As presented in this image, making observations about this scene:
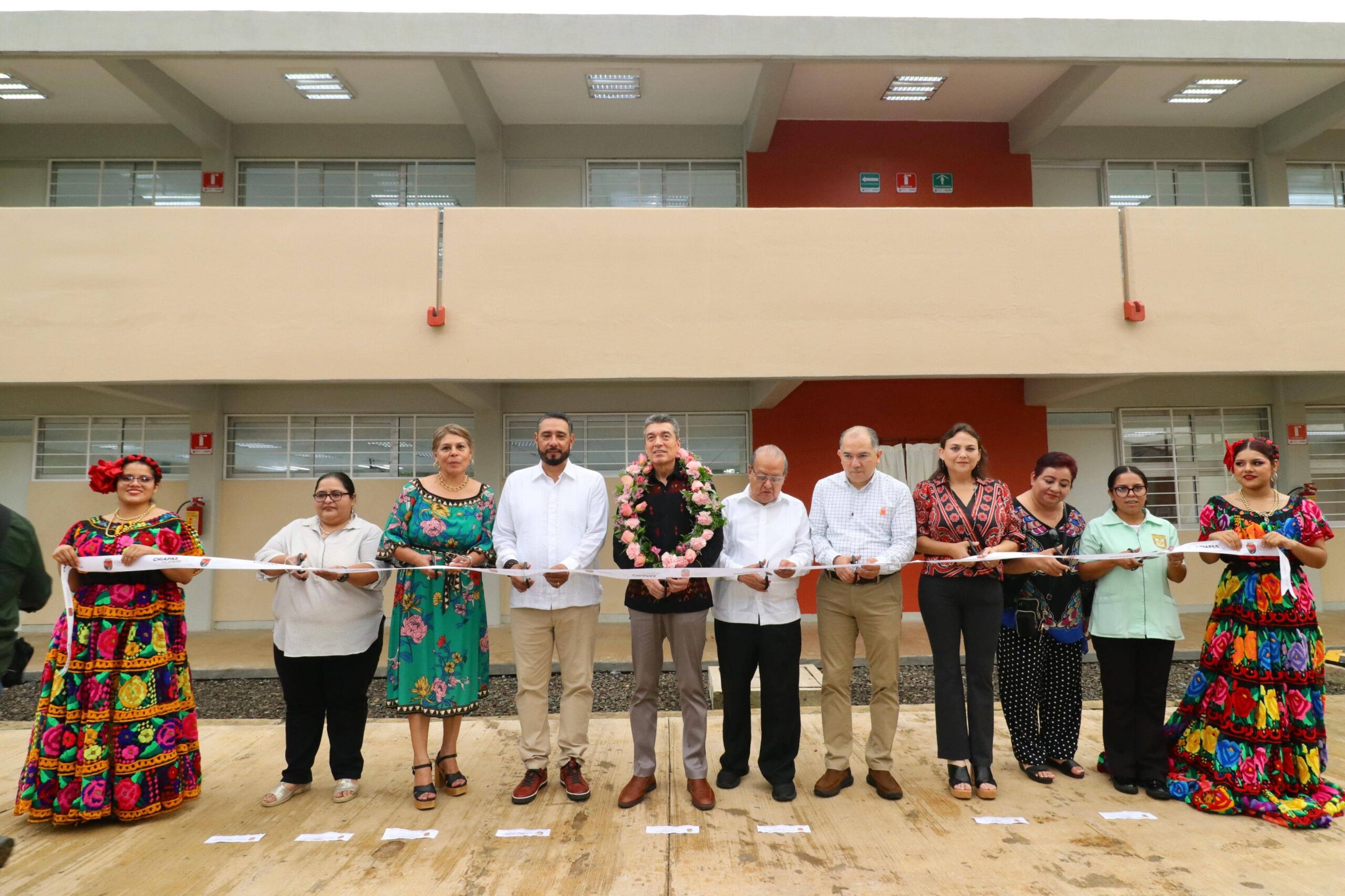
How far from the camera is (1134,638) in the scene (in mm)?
3602

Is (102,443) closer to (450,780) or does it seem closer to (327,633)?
(327,633)

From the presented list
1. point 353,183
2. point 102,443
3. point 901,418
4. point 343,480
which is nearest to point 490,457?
point 353,183

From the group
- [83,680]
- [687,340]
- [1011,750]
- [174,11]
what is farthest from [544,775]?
[174,11]

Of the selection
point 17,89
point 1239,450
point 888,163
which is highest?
point 17,89

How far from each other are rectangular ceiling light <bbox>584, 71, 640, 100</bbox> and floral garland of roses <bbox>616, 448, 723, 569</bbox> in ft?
18.0

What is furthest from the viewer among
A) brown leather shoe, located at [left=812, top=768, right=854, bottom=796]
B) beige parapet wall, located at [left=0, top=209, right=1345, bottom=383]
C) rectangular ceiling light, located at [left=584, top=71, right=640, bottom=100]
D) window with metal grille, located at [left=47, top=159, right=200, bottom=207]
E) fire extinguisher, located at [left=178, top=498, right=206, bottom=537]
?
window with metal grille, located at [left=47, top=159, right=200, bottom=207]

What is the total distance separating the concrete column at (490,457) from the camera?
8.45 m

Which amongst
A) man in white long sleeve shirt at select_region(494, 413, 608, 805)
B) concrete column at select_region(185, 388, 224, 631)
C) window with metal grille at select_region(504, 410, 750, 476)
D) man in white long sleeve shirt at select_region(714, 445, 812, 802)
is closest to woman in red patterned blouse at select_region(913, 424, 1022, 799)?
man in white long sleeve shirt at select_region(714, 445, 812, 802)

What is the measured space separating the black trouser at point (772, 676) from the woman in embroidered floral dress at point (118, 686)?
8.01 ft

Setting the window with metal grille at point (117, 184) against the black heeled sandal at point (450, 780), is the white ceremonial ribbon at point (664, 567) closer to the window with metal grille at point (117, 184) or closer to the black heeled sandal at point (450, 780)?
the black heeled sandal at point (450, 780)

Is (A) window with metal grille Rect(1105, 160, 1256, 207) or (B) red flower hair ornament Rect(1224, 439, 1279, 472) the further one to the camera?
(A) window with metal grille Rect(1105, 160, 1256, 207)

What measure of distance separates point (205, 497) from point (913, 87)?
8.65 meters

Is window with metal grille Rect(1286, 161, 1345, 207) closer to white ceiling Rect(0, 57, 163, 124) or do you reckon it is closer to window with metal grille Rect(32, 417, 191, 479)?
white ceiling Rect(0, 57, 163, 124)

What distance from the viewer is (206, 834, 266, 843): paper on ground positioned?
3.16 metres
